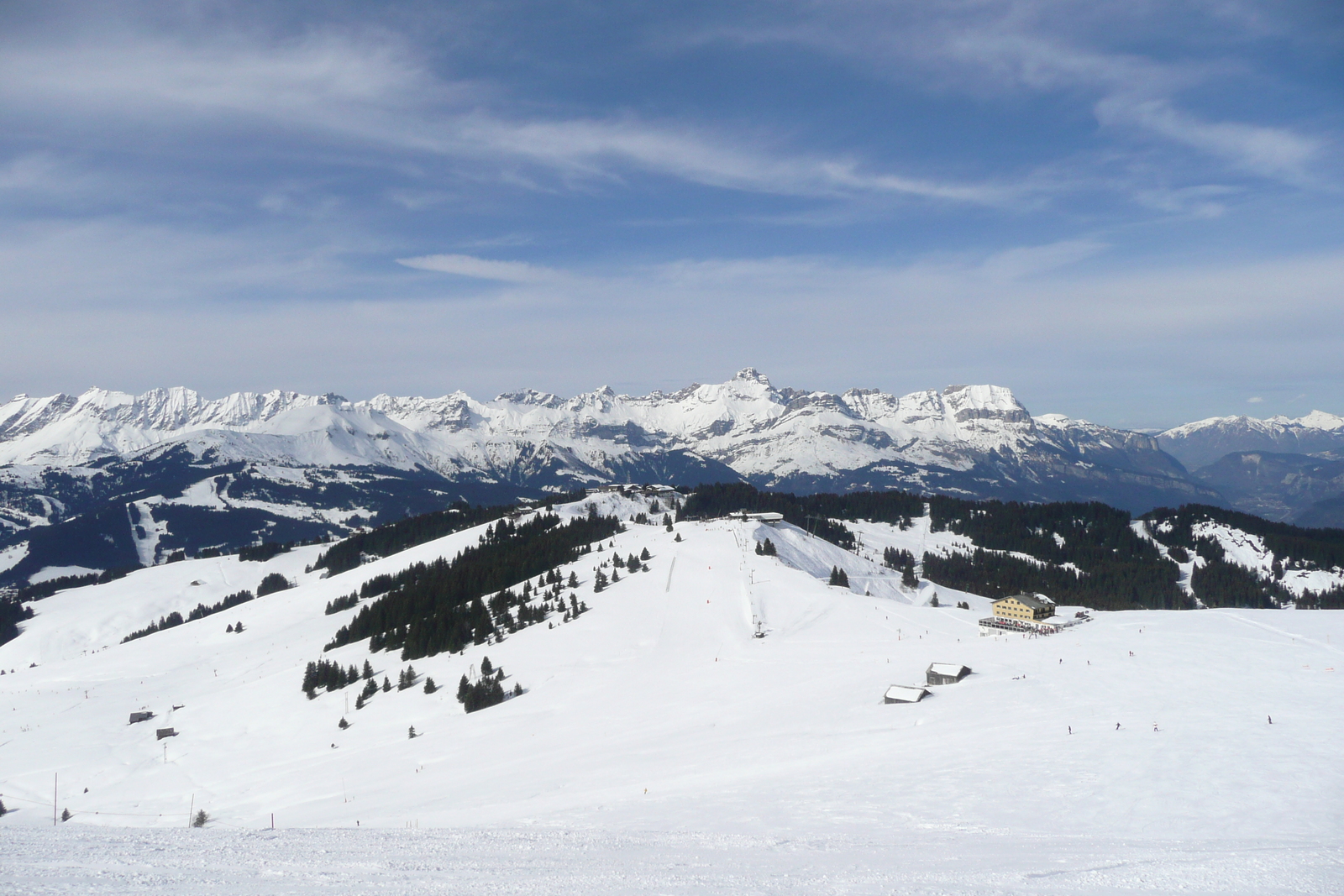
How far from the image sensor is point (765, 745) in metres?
46.3

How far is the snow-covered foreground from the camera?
729 inches

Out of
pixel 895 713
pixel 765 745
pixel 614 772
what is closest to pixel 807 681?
pixel 895 713

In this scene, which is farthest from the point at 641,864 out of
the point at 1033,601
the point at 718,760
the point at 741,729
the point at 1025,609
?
the point at 1033,601

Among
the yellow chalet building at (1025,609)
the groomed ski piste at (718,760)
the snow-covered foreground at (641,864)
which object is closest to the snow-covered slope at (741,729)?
the groomed ski piste at (718,760)

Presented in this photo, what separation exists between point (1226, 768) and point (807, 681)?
32.4 meters

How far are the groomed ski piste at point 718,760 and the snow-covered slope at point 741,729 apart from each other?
321 mm

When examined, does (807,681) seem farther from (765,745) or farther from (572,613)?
(572,613)

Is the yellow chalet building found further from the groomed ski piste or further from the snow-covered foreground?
the snow-covered foreground

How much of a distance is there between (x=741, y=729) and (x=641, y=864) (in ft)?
101

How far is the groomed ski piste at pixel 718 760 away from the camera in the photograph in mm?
21625

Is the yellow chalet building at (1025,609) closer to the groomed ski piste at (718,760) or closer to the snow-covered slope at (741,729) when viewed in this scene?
the groomed ski piste at (718,760)

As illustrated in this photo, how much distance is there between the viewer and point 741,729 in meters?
51.5

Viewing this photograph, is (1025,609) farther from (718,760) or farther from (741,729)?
(718,760)

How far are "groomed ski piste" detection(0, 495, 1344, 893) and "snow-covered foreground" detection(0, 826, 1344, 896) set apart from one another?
5.8 inches
